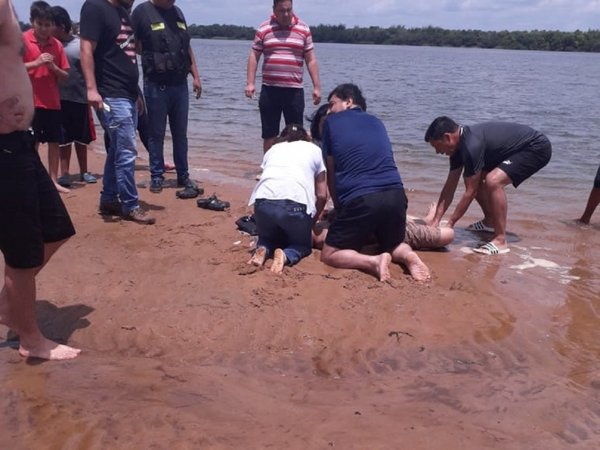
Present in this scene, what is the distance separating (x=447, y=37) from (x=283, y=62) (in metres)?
86.6

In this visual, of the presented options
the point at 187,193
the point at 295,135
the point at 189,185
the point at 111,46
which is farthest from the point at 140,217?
the point at 295,135

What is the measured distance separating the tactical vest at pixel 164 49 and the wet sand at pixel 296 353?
1726mm

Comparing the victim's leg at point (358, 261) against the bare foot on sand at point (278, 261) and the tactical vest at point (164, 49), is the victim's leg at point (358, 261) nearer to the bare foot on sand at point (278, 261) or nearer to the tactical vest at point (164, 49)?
the bare foot on sand at point (278, 261)

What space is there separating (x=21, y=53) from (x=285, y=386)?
7.24 feet

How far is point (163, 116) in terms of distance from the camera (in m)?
6.96

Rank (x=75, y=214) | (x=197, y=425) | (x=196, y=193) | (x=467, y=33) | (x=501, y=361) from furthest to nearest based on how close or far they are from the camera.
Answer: (x=467, y=33) → (x=196, y=193) → (x=75, y=214) → (x=501, y=361) → (x=197, y=425)

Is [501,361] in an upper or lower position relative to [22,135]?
lower

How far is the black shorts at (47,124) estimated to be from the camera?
708 centimetres

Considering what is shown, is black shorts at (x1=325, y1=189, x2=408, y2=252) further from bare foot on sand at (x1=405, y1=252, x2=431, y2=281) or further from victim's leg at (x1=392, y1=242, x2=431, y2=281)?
bare foot on sand at (x1=405, y1=252, x2=431, y2=281)

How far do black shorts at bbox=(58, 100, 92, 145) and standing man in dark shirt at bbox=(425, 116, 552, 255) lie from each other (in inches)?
158

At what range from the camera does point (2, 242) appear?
3514mm

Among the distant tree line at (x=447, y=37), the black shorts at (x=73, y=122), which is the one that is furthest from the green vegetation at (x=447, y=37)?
the black shorts at (x=73, y=122)

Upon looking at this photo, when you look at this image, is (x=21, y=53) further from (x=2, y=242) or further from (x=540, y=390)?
(x=540, y=390)

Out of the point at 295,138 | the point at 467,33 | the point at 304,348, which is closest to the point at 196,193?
the point at 295,138
